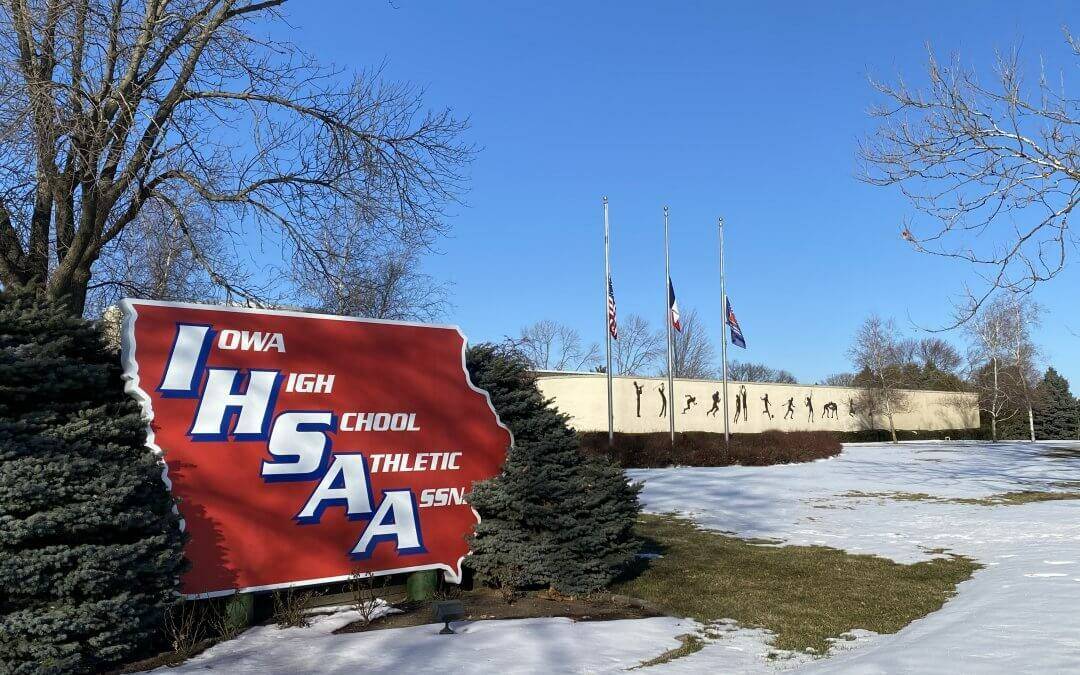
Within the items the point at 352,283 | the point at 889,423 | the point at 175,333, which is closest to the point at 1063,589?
the point at 175,333

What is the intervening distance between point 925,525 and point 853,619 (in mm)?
7966

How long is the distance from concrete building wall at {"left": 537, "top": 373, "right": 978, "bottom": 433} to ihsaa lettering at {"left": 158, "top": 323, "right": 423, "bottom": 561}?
20.6 meters

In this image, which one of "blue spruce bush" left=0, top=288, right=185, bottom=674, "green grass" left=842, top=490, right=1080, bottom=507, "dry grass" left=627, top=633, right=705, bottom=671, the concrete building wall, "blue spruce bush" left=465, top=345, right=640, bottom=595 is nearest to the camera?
"blue spruce bush" left=0, top=288, right=185, bottom=674

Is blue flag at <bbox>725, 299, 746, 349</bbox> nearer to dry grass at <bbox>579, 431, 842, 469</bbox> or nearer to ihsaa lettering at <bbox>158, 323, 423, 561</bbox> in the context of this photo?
dry grass at <bbox>579, 431, 842, 469</bbox>

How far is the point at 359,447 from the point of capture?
7988 millimetres

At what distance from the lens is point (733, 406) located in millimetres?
46844

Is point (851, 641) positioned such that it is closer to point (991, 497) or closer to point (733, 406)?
point (991, 497)

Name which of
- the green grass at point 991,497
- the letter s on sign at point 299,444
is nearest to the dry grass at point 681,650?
the letter s on sign at point 299,444

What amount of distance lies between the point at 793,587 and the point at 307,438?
611 centimetres

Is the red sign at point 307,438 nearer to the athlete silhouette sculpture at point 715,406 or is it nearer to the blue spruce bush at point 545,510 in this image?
the blue spruce bush at point 545,510

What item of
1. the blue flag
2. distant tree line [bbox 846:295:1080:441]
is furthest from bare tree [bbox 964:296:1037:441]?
the blue flag

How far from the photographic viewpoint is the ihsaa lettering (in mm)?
6996

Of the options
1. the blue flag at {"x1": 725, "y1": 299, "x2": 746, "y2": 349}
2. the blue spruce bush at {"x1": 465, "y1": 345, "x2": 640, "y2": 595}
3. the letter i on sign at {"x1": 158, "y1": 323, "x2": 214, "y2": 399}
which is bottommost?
the blue spruce bush at {"x1": 465, "y1": 345, "x2": 640, "y2": 595}

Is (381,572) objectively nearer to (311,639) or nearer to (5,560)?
(311,639)
